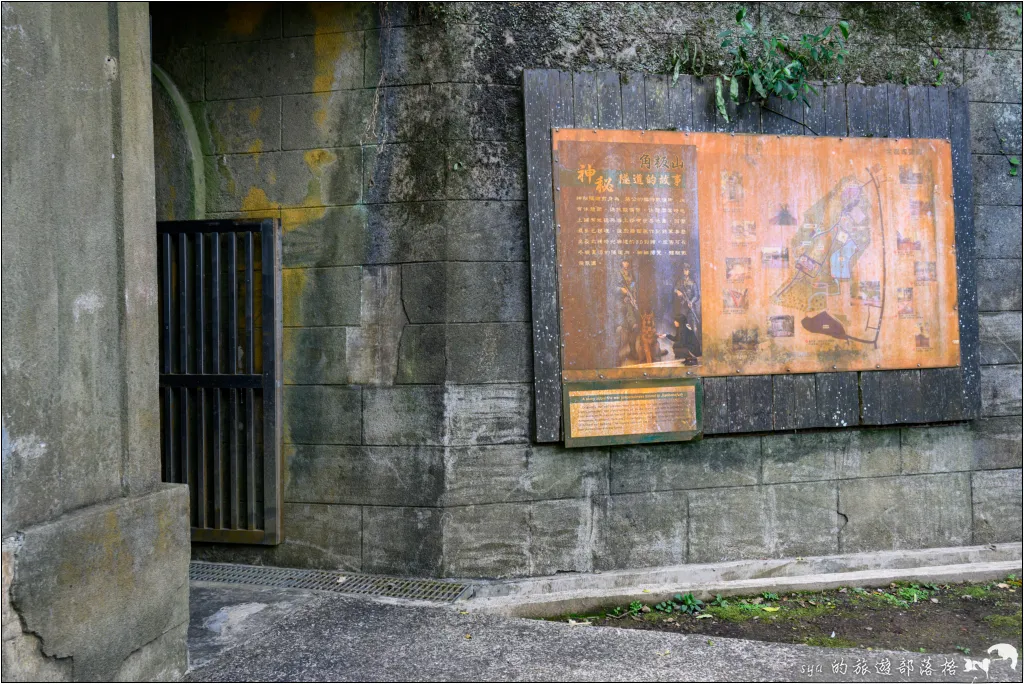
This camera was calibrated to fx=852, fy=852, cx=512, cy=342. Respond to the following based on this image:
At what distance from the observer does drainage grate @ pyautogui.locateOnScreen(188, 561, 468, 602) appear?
484cm

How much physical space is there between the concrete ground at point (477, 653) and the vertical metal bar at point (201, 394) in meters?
1.01

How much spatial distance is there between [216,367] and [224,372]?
60 millimetres

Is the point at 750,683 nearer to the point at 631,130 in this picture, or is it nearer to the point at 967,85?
the point at 631,130

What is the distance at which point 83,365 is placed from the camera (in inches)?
127

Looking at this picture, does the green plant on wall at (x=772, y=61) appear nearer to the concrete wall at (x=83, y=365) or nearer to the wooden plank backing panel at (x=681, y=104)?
the wooden plank backing panel at (x=681, y=104)

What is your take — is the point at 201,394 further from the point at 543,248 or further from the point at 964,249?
the point at 964,249

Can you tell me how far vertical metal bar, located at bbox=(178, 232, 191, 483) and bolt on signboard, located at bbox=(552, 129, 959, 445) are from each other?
2.35 meters

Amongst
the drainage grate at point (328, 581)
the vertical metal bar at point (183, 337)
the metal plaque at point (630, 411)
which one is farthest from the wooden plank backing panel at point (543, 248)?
the vertical metal bar at point (183, 337)

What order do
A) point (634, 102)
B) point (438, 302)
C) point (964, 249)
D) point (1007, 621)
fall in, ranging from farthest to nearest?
point (964, 249) < point (634, 102) < point (1007, 621) < point (438, 302)

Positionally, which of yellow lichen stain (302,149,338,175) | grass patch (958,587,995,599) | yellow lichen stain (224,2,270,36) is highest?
yellow lichen stain (224,2,270,36)

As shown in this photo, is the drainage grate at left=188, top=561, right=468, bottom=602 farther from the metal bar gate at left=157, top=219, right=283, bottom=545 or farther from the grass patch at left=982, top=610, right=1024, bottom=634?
the grass patch at left=982, top=610, right=1024, bottom=634

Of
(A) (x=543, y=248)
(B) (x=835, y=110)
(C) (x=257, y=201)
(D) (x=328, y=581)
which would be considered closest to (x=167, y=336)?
(C) (x=257, y=201)

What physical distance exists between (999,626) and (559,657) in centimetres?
289

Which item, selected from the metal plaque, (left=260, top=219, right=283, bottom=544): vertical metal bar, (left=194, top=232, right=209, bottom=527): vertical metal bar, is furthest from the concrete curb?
(left=194, top=232, right=209, bottom=527): vertical metal bar
